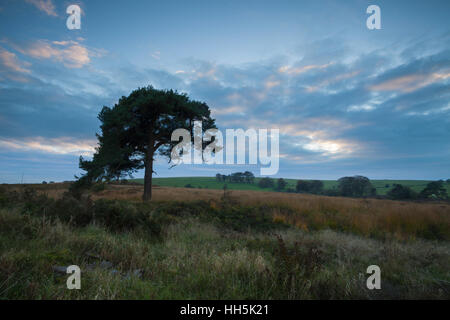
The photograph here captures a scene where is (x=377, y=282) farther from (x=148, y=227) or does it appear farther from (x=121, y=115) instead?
(x=121, y=115)

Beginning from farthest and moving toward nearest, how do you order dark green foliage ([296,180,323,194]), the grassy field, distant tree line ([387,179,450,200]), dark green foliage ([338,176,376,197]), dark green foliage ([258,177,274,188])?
dark green foliage ([258,177,274,188]) < dark green foliage ([296,180,323,194]) < dark green foliage ([338,176,376,197]) < distant tree line ([387,179,450,200]) < the grassy field

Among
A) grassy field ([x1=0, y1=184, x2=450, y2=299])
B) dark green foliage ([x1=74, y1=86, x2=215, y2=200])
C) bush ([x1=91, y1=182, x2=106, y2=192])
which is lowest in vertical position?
grassy field ([x1=0, y1=184, x2=450, y2=299])

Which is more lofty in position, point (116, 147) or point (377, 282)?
point (116, 147)

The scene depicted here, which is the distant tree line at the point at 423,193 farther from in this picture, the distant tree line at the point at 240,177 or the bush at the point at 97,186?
the distant tree line at the point at 240,177

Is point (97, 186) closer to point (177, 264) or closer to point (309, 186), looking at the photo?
point (177, 264)

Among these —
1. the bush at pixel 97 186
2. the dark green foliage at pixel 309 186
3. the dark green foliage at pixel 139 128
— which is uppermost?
the dark green foliage at pixel 139 128

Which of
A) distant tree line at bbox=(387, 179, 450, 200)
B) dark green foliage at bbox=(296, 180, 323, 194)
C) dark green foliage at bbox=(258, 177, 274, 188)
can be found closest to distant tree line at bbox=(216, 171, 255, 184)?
dark green foliage at bbox=(258, 177, 274, 188)

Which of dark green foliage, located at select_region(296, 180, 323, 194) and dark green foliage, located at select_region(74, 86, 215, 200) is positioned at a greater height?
dark green foliage, located at select_region(74, 86, 215, 200)

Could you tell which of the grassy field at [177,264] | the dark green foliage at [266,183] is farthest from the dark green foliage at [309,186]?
the grassy field at [177,264]

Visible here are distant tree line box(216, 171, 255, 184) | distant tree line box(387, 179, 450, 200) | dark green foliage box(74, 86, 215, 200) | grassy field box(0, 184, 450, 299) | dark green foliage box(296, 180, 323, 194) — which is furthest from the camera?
distant tree line box(216, 171, 255, 184)

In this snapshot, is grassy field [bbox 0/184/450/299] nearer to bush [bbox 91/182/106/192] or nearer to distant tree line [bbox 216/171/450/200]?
bush [bbox 91/182/106/192]

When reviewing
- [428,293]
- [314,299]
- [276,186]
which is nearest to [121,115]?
[314,299]
